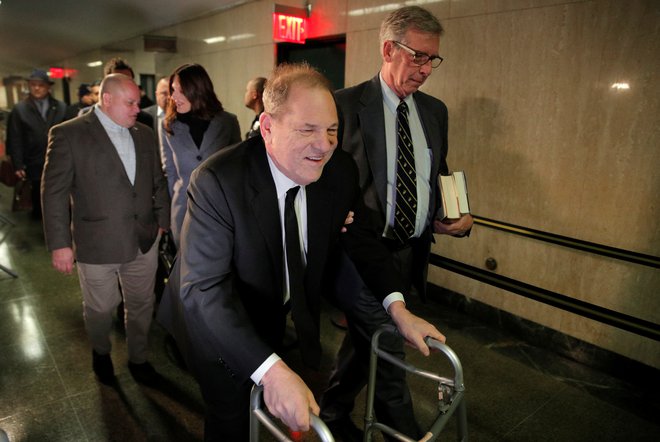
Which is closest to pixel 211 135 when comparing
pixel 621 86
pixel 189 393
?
pixel 189 393

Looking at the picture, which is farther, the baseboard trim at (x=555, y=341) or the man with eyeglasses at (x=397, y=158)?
the baseboard trim at (x=555, y=341)

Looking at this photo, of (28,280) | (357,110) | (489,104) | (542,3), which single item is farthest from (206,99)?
(28,280)

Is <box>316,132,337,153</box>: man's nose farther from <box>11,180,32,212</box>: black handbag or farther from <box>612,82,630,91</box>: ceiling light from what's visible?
<box>11,180,32,212</box>: black handbag

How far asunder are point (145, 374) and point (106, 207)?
110cm

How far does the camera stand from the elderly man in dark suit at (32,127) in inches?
226

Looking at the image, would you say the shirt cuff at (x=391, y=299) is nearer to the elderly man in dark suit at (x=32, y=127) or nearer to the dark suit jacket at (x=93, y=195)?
the dark suit jacket at (x=93, y=195)

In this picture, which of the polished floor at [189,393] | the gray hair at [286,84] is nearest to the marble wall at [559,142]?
the polished floor at [189,393]

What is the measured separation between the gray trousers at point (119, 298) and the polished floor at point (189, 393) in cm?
26

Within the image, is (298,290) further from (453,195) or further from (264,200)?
(453,195)

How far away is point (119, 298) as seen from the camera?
2.74 metres

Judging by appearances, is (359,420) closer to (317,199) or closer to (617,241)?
(317,199)

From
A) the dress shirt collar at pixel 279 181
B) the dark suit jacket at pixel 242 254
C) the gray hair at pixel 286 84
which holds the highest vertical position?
the gray hair at pixel 286 84

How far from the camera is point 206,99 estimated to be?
3.03 m

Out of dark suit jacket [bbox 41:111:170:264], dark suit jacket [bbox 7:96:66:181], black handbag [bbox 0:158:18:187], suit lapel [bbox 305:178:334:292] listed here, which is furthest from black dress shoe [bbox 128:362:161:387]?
black handbag [bbox 0:158:18:187]
